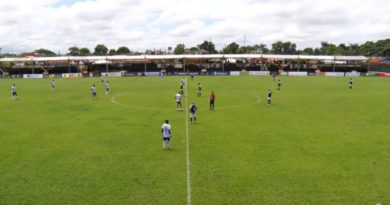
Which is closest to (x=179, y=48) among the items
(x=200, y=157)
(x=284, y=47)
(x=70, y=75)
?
(x=284, y=47)

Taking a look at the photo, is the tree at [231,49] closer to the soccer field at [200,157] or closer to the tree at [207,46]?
the tree at [207,46]

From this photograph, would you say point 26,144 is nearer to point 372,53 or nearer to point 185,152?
point 185,152

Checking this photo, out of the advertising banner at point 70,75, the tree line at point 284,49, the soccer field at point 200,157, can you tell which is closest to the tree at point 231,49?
the tree line at point 284,49

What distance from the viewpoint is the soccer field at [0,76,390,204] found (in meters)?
11.3

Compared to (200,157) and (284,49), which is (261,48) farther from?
(200,157)

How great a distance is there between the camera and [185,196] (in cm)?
1109

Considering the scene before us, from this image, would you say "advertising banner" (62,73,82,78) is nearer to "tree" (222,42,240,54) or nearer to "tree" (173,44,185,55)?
"tree" (173,44,185,55)

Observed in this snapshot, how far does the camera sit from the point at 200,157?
14.9 m

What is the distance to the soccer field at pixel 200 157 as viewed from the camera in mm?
11266

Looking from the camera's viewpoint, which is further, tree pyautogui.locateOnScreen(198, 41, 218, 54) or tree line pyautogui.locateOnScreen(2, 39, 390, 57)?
tree pyautogui.locateOnScreen(198, 41, 218, 54)

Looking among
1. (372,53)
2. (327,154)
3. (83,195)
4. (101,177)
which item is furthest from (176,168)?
(372,53)

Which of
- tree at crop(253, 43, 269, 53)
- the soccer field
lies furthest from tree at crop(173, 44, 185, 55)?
the soccer field

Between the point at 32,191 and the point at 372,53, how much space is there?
139 meters

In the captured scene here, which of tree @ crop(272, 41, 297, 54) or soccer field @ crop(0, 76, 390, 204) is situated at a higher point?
tree @ crop(272, 41, 297, 54)
